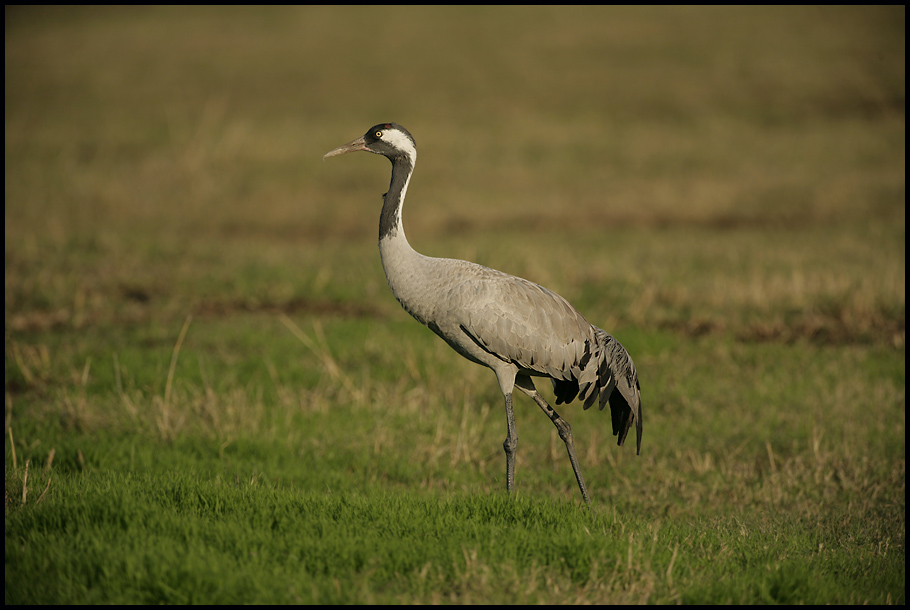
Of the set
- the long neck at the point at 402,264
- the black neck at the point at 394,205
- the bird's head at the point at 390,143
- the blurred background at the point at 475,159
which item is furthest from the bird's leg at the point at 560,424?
the blurred background at the point at 475,159

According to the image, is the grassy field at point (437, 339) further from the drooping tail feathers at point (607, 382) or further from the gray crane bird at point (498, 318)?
the gray crane bird at point (498, 318)

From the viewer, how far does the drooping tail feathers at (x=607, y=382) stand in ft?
18.4

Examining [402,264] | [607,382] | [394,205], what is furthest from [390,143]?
[607,382]

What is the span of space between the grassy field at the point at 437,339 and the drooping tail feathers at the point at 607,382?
62 cm

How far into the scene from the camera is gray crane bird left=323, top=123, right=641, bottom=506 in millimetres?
5289

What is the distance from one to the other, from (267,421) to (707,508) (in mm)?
3455

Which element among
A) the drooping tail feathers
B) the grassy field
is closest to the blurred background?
the grassy field

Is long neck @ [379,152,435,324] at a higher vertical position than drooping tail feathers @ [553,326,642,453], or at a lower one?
higher

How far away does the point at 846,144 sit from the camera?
22.5m

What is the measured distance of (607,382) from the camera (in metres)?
5.62

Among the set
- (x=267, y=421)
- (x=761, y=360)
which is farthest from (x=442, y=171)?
(x=267, y=421)

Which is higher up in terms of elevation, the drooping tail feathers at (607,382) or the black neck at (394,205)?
the black neck at (394,205)

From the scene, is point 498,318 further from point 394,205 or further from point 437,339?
point 437,339

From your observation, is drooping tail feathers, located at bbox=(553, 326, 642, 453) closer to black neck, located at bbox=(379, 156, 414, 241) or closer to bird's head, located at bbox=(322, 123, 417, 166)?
black neck, located at bbox=(379, 156, 414, 241)
